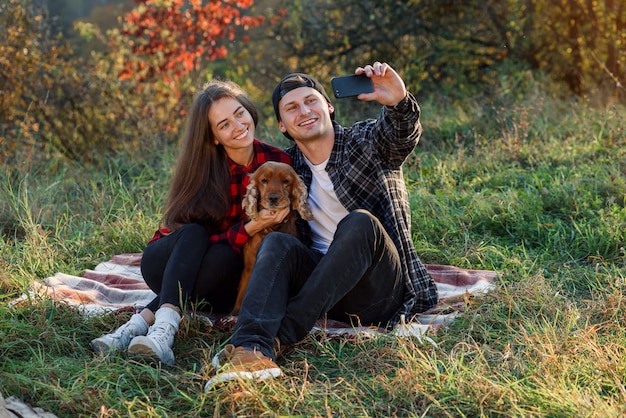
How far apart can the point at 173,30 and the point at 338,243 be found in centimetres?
508

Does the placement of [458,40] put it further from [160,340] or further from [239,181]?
[160,340]

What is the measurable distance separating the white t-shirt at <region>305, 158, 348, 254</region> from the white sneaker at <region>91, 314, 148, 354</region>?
0.87 m

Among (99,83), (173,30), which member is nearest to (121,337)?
(99,83)

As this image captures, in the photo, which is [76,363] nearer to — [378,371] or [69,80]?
[378,371]

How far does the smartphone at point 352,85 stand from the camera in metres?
3.16

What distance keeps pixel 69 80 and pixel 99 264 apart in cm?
304

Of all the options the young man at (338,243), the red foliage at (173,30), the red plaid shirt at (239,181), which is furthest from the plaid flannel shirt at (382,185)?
the red foliage at (173,30)

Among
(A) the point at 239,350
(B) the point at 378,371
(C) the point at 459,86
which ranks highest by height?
(C) the point at 459,86

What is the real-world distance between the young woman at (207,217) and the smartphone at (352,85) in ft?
1.89

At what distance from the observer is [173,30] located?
7438mm

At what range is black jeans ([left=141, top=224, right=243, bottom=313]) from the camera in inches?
130

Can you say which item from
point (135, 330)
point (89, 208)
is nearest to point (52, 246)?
point (89, 208)

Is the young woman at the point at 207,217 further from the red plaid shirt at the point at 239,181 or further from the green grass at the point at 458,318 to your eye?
the green grass at the point at 458,318

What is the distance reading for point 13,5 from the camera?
6.73 metres
